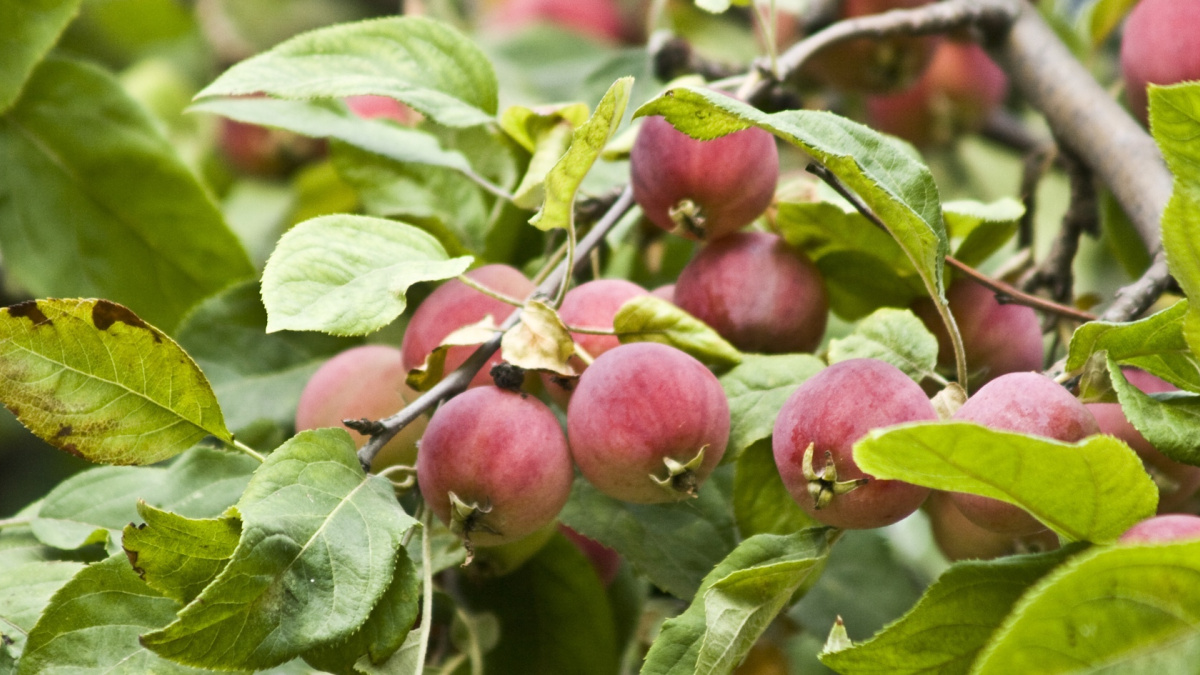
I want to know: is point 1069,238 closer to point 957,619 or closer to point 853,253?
point 853,253

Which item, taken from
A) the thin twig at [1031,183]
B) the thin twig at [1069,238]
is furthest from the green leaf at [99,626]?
the thin twig at [1031,183]

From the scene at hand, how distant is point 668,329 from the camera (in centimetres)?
59

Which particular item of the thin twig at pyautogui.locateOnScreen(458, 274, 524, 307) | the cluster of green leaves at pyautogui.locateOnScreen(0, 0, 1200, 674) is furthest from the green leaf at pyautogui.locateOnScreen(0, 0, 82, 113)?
the thin twig at pyautogui.locateOnScreen(458, 274, 524, 307)

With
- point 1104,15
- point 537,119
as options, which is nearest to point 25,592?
point 537,119

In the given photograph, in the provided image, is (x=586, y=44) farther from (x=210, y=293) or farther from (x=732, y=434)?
(x=732, y=434)

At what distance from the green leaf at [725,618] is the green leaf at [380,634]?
0.40 ft

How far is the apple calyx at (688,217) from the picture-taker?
1.98 feet

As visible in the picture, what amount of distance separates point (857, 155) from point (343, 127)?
40cm

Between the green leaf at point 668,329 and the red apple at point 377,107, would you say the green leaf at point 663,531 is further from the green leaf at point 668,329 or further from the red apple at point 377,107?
the red apple at point 377,107

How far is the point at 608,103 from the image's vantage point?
1.64 ft

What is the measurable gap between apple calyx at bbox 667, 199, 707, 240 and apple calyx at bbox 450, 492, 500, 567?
0.21 meters

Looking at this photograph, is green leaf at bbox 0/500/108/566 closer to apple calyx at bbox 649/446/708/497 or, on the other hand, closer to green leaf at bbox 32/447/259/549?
green leaf at bbox 32/447/259/549

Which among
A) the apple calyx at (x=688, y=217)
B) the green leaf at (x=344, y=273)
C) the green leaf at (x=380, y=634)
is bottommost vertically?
the green leaf at (x=380, y=634)

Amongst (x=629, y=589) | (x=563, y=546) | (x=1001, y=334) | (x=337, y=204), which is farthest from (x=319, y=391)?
(x=337, y=204)
